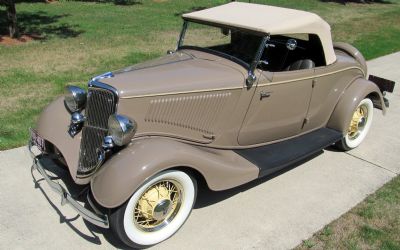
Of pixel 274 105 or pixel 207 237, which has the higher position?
pixel 274 105

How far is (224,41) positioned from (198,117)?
3.30 feet

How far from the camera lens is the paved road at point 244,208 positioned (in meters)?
3.56

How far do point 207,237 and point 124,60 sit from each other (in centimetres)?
539

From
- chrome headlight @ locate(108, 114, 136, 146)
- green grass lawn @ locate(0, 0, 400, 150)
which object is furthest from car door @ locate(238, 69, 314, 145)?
green grass lawn @ locate(0, 0, 400, 150)

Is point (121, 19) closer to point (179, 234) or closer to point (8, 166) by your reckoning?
point (8, 166)

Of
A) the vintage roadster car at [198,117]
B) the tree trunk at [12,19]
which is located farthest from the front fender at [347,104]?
the tree trunk at [12,19]

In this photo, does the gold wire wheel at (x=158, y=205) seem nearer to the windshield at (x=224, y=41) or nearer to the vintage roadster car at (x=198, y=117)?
the vintage roadster car at (x=198, y=117)

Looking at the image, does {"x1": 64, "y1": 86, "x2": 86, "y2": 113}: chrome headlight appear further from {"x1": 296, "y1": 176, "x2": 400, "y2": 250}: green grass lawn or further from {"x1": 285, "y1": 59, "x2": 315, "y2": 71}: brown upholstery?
{"x1": 296, "y1": 176, "x2": 400, "y2": 250}: green grass lawn

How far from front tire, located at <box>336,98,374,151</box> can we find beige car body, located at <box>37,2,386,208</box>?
2.14ft

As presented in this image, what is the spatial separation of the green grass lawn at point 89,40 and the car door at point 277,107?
2777mm

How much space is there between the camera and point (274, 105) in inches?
171

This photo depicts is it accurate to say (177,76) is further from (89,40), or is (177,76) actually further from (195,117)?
(89,40)

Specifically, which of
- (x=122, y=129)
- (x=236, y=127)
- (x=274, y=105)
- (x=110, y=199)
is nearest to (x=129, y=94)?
(x=122, y=129)

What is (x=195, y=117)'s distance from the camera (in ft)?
12.6
